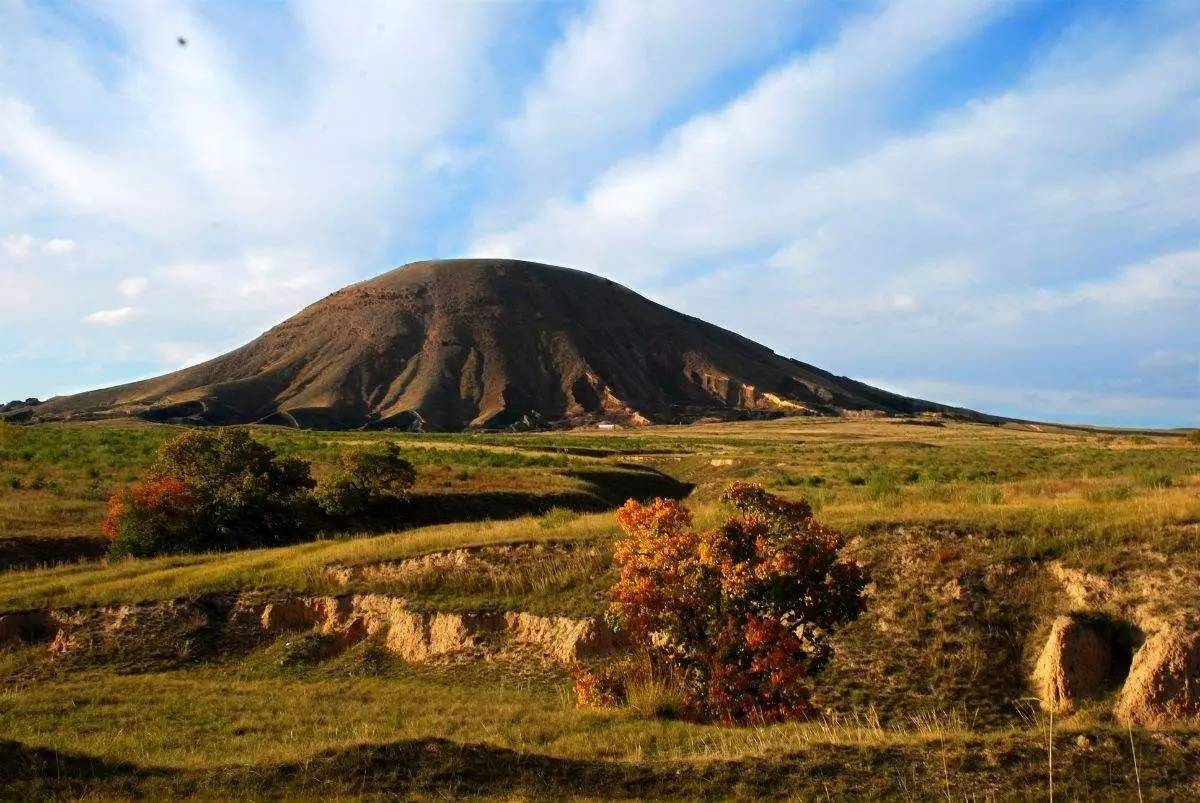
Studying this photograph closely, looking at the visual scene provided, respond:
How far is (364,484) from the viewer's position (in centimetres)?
3450

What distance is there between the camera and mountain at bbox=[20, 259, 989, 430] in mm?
133000

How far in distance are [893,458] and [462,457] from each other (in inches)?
1107

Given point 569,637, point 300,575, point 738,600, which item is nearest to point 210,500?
point 300,575

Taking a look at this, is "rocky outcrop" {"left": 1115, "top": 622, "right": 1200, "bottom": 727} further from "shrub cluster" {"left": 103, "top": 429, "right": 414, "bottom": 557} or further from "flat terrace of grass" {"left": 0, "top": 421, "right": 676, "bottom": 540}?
"flat terrace of grass" {"left": 0, "top": 421, "right": 676, "bottom": 540}

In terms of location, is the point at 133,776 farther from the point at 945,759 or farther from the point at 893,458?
the point at 893,458

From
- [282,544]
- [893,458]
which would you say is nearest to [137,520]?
[282,544]

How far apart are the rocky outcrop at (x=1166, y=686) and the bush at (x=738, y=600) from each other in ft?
11.5

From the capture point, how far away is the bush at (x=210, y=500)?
26344mm

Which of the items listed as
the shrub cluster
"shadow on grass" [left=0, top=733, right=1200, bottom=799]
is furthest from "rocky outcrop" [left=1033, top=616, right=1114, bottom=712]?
the shrub cluster

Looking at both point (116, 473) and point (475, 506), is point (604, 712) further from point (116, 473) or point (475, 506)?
point (116, 473)

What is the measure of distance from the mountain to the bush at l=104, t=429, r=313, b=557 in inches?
3639

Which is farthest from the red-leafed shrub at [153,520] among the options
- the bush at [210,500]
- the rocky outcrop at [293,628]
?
the rocky outcrop at [293,628]

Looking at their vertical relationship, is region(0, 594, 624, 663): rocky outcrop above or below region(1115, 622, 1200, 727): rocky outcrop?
below

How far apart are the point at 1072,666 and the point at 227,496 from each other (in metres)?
26.1
